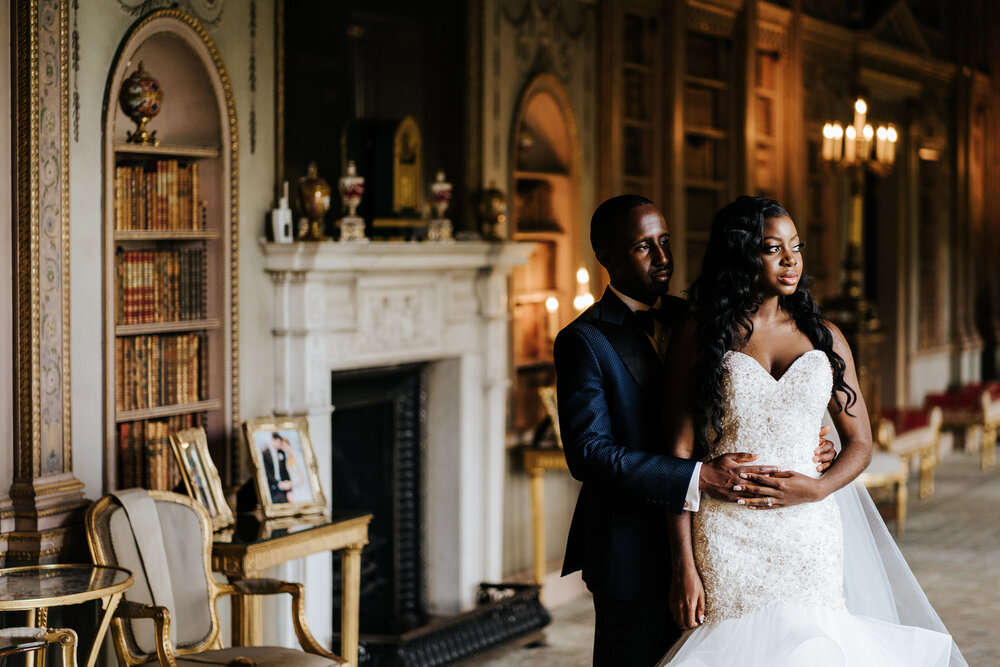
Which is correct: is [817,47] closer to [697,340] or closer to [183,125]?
[183,125]

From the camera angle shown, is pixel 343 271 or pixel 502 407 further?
pixel 502 407

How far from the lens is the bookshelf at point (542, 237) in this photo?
260 inches

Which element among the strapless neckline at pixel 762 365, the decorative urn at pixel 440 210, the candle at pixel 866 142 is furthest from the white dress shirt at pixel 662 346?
the candle at pixel 866 142

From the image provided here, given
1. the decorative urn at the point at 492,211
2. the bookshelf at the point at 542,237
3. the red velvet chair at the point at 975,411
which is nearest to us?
the decorative urn at the point at 492,211

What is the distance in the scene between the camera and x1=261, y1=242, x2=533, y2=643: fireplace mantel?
193 inches

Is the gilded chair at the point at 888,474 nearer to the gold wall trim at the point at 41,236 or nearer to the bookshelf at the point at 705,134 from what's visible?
the bookshelf at the point at 705,134

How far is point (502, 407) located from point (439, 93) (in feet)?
4.87

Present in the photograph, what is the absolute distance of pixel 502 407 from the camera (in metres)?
6.11

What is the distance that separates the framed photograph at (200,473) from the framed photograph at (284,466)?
0.50ft

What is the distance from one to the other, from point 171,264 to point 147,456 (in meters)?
0.67

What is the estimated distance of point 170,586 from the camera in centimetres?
392

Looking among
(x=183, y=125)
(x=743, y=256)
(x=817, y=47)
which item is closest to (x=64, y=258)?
(x=183, y=125)

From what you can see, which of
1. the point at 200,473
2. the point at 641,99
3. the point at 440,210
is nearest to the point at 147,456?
the point at 200,473

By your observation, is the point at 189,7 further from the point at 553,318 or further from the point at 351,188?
the point at 553,318
